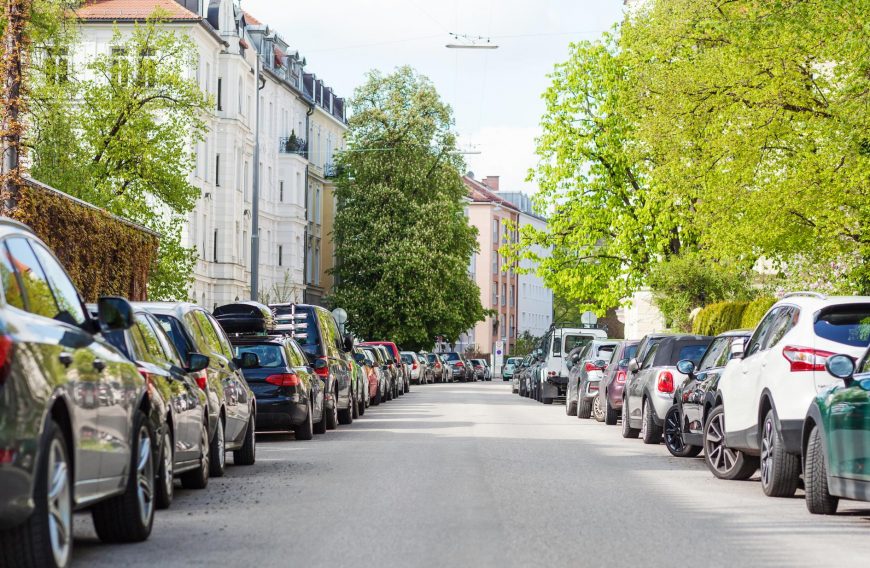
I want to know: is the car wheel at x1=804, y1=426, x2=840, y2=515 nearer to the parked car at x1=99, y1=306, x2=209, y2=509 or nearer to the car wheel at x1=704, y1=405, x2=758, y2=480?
the car wheel at x1=704, y1=405, x2=758, y2=480

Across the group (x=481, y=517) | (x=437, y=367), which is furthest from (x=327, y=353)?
(x=437, y=367)

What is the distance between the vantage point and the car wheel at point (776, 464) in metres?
13.0

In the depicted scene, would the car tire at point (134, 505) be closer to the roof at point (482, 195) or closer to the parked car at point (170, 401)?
the parked car at point (170, 401)

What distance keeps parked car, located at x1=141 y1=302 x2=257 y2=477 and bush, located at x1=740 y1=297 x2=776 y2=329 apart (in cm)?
1827

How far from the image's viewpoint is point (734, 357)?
15227 mm

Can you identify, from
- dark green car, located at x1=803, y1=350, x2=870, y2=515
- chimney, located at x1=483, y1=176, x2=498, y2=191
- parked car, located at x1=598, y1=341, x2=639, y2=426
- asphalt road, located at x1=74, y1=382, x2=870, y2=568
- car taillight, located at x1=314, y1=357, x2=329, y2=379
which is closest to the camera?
asphalt road, located at x1=74, y1=382, x2=870, y2=568

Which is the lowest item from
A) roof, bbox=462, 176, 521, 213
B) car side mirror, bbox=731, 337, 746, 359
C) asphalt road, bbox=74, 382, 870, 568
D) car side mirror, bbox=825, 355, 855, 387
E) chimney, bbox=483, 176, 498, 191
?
asphalt road, bbox=74, 382, 870, 568

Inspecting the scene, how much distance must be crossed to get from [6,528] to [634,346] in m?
21.4

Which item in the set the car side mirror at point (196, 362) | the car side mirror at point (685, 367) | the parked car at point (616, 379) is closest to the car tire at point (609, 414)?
the parked car at point (616, 379)

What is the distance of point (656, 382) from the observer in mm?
21141

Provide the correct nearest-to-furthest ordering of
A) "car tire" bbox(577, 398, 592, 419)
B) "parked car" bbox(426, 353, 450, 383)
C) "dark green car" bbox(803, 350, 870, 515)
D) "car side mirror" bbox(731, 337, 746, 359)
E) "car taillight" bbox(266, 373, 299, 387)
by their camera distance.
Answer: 1. "dark green car" bbox(803, 350, 870, 515)
2. "car side mirror" bbox(731, 337, 746, 359)
3. "car taillight" bbox(266, 373, 299, 387)
4. "car tire" bbox(577, 398, 592, 419)
5. "parked car" bbox(426, 353, 450, 383)

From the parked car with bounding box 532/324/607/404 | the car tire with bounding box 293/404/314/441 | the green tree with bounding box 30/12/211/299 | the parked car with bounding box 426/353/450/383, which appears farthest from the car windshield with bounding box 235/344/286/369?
the parked car with bounding box 426/353/450/383

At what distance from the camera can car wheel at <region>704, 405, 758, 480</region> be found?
1544 centimetres

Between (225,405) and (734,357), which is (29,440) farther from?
(734,357)
